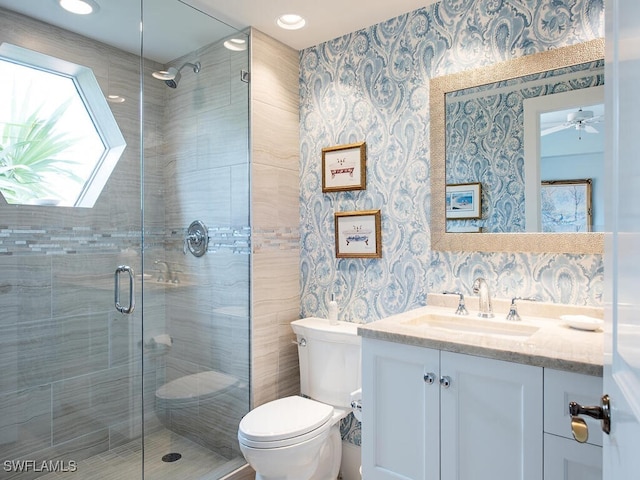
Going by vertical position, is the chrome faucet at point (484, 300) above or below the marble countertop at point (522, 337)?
above

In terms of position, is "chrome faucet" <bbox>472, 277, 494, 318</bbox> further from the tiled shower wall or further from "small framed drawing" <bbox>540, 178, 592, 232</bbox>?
the tiled shower wall

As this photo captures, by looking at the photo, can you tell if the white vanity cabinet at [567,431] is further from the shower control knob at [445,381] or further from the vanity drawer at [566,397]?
the shower control knob at [445,381]

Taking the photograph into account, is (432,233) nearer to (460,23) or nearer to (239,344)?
(460,23)

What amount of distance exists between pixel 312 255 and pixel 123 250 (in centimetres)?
102

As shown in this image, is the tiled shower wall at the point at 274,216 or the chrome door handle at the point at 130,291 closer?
the chrome door handle at the point at 130,291

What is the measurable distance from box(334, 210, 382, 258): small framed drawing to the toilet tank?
39cm

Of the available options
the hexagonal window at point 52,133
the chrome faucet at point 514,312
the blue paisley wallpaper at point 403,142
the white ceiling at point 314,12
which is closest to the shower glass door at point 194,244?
the white ceiling at point 314,12

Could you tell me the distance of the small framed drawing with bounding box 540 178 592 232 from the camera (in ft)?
5.37

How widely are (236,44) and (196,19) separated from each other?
0.78 feet

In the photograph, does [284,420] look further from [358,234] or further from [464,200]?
[464,200]

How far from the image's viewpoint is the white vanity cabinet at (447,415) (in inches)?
50.6

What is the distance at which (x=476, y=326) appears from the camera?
1.78 m

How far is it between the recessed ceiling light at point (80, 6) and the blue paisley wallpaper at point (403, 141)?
1.13m

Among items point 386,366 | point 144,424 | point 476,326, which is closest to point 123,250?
point 144,424
